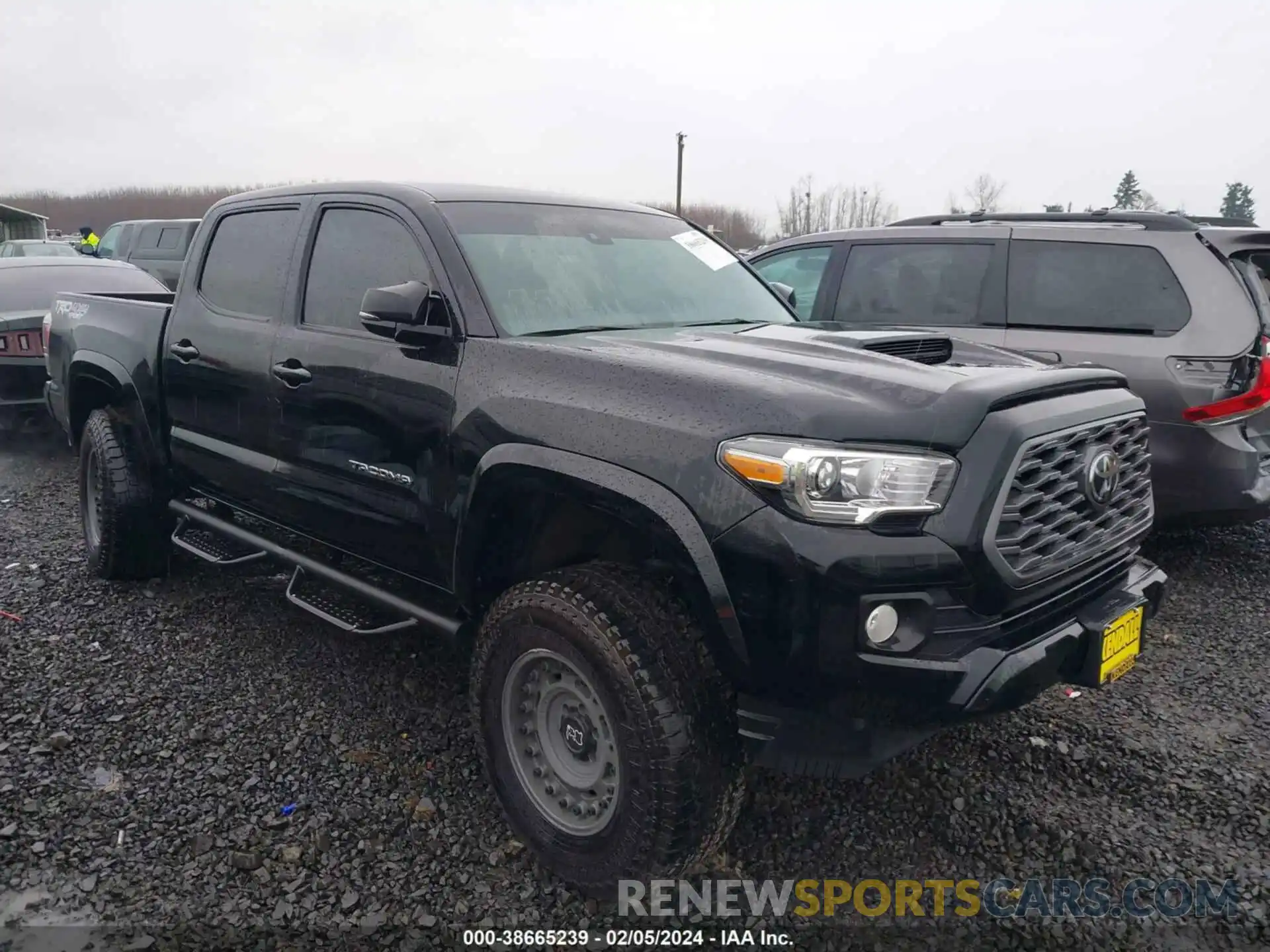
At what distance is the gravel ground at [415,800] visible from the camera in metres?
2.46

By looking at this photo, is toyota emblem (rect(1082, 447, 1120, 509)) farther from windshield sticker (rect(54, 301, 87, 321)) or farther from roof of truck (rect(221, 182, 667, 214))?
windshield sticker (rect(54, 301, 87, 321))

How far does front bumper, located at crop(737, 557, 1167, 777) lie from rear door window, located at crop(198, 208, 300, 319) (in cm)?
254

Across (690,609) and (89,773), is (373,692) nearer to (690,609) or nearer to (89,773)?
(89,773)

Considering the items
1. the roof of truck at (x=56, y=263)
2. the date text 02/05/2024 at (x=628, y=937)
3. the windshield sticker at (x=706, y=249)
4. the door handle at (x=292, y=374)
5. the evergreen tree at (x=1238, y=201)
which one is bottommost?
the date text 02/05/2024 at (x=628, y=937)

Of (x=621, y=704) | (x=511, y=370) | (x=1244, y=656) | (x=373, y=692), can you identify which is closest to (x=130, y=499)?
(x=373, y=692)

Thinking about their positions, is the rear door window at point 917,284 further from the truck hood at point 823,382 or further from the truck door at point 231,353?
the truck door at point 231,353

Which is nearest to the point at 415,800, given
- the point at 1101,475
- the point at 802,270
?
the point at 1101,475

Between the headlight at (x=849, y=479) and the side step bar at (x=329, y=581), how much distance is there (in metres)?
1.31

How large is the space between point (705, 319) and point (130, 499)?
298 cm

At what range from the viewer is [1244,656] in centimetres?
399

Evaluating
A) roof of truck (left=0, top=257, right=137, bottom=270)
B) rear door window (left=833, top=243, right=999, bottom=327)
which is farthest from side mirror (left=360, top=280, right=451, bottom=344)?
roof of truck (left=0, top=257, right=137, bottom=270)

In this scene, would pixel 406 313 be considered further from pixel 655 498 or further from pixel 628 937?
pixel 628 937

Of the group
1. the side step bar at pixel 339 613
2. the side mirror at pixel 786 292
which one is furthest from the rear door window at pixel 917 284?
the side step bar at pixel 339 613

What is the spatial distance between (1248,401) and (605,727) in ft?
12.0
